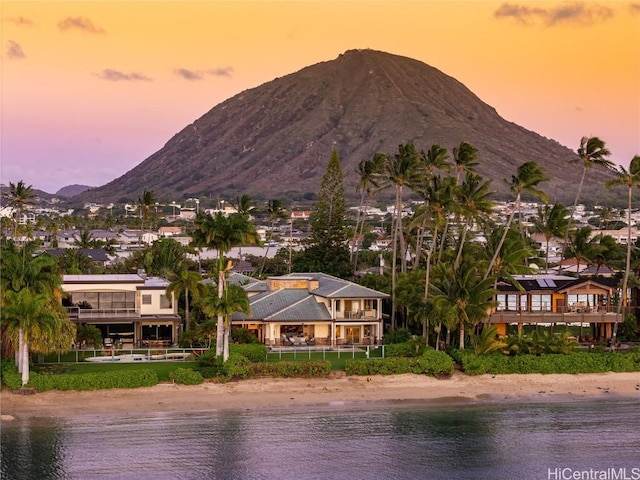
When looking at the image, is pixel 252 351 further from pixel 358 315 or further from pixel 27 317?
pixel 27 317

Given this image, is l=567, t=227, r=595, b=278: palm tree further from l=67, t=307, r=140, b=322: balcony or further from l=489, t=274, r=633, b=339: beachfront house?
l=67, t=307, r=140, b=322: balcony

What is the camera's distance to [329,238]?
258 feet

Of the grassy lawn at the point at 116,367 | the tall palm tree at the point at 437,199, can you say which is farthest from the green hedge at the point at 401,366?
the grassy lawn at the point at 116,367

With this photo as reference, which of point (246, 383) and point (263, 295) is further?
point (263, 295)

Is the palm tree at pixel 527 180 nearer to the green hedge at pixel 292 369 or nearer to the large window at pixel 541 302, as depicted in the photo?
the large window at pixel 541 302

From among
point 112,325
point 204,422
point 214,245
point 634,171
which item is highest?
point 634,171

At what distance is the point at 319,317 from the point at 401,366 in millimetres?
8268

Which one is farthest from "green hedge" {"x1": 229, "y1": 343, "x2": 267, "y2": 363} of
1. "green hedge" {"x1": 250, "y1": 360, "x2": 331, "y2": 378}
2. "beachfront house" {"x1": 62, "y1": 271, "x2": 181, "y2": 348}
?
"beachfront house" {"x1": 62, "y1": 271, "x2": 181, "y2": 348}

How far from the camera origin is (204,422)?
128 feet

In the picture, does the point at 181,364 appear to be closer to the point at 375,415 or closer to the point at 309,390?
the point at 309,390

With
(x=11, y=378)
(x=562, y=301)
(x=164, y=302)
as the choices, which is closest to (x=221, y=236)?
(x=164, y=302)

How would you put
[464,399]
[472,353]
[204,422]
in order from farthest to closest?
[472,353], [464,399], [204,422]

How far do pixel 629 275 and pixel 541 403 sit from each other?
55.0 feet

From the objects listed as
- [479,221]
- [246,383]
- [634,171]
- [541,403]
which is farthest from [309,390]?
[634,171]
